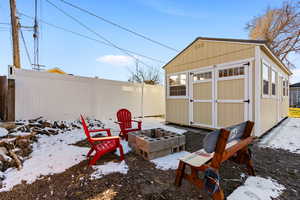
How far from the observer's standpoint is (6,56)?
6.79 metres

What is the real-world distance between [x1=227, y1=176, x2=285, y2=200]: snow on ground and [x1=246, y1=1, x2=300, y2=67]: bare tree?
42.4ft

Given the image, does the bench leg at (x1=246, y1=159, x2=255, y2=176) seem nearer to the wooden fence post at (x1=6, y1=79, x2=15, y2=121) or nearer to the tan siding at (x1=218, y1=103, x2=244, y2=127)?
the tan siding at (x1=218, y1=103, x2=244, y2=127)

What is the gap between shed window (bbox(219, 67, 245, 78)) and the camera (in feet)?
12.1

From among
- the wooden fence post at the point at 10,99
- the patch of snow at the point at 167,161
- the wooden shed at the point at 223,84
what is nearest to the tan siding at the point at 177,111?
the wooden shed at the point at 223,84

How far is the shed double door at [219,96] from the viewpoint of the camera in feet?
12.0

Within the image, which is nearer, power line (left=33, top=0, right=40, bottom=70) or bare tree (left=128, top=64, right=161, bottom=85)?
power line (left=33, top=0, right=40, bottom=70)

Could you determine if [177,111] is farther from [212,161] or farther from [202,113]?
[212,161]

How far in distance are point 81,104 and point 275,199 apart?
569cm

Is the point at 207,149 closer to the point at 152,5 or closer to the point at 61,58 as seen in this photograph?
the point at 152,5

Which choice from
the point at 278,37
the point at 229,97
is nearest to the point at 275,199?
the point at 229,97

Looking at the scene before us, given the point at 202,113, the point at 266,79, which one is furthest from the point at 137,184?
the point at 266,79

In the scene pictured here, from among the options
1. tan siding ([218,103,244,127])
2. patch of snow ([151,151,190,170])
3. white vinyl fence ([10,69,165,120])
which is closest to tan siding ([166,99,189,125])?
tan siding ([218,103,244,127])

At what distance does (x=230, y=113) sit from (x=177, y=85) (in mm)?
2186

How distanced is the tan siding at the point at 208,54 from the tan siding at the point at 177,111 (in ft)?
4.20
